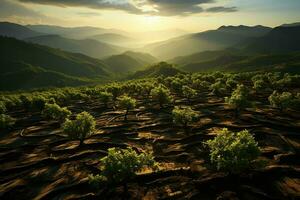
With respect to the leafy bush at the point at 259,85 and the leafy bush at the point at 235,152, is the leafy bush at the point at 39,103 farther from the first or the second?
the leafy bush at the point at 235,152

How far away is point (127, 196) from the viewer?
109 feet

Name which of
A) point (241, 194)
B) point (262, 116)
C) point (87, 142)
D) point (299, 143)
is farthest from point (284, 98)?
point (87, 142)

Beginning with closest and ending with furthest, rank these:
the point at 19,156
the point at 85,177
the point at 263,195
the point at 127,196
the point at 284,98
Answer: the point at 263,195 < the point at 127,196 < the point at 85,177 < the point at 19,156 < the point at 284,98

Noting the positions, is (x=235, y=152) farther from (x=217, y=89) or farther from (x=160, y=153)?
(x=217, y=89)

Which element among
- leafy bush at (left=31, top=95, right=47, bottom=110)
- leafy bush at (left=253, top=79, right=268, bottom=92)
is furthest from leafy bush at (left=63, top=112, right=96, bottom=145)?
leafy bush at (left=253, top=79, right=268, bottom=92)

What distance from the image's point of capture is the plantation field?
111 ft

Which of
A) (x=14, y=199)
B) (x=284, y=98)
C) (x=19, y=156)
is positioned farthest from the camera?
(x=284, y=98)

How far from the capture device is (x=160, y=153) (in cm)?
4769

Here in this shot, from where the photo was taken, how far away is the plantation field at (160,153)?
33.7m

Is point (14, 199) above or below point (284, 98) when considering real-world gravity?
below

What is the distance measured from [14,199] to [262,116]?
5101 cm

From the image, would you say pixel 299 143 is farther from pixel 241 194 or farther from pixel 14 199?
pixel 14 199

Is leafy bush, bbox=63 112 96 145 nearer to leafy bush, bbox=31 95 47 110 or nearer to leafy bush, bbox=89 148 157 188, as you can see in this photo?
leafy bush, bbox=89 148 157 188

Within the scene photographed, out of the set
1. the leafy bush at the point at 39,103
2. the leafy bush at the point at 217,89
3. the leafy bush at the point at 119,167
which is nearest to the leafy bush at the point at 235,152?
the leafy bush at the point at 119,167
